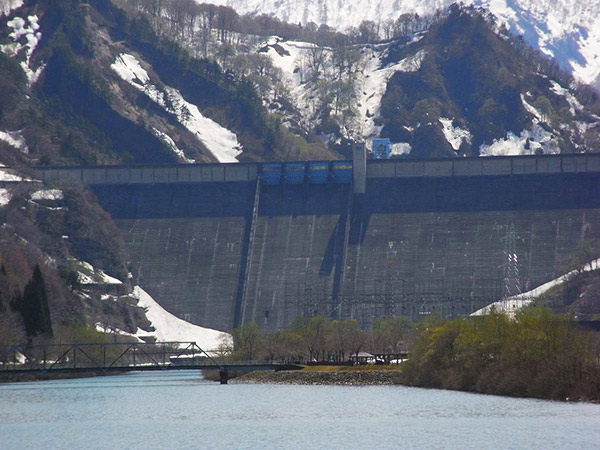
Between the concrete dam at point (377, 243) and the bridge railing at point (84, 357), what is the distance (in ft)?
24.1

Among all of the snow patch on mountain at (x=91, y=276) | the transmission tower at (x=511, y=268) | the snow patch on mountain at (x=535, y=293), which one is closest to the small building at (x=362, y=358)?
the snow patch on mountain at (x=535, y=293)

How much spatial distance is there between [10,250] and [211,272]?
83.5ft

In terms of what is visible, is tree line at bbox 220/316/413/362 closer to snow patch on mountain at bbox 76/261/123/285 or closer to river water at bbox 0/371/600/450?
snow patch on mountain at bbox 76/261/123/285

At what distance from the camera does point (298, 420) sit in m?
86.6

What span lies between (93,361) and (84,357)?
14542mm

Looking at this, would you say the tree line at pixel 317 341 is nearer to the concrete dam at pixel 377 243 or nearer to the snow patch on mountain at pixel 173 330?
the snow patch on mountain at pixel 173 330

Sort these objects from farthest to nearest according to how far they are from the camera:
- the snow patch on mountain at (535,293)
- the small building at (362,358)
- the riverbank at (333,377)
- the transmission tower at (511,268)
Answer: the transmission tower at (511,268) < the snow patch on mountain at (535,293) < the small building at (362,358) < the riverbank at (333,377)

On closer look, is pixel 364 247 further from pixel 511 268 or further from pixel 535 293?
pixel 535 293

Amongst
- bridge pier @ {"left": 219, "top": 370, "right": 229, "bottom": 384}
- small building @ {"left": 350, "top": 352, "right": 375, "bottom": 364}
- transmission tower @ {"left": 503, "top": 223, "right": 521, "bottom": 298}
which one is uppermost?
transmission tower @ {"left": 503, "top": 223, "right": 521, "bottom": 298}

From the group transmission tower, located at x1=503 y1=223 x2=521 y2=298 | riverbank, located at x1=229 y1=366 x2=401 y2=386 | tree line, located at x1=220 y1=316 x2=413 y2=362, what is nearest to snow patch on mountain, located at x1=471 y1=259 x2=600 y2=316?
transmission tower, located at x1=503 y1=223 x2=521 y2=298

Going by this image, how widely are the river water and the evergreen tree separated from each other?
33133 millimetres

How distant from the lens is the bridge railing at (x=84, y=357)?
A: 5330 inches

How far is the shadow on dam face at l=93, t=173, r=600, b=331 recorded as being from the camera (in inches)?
7092

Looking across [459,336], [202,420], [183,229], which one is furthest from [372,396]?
[183,229]
